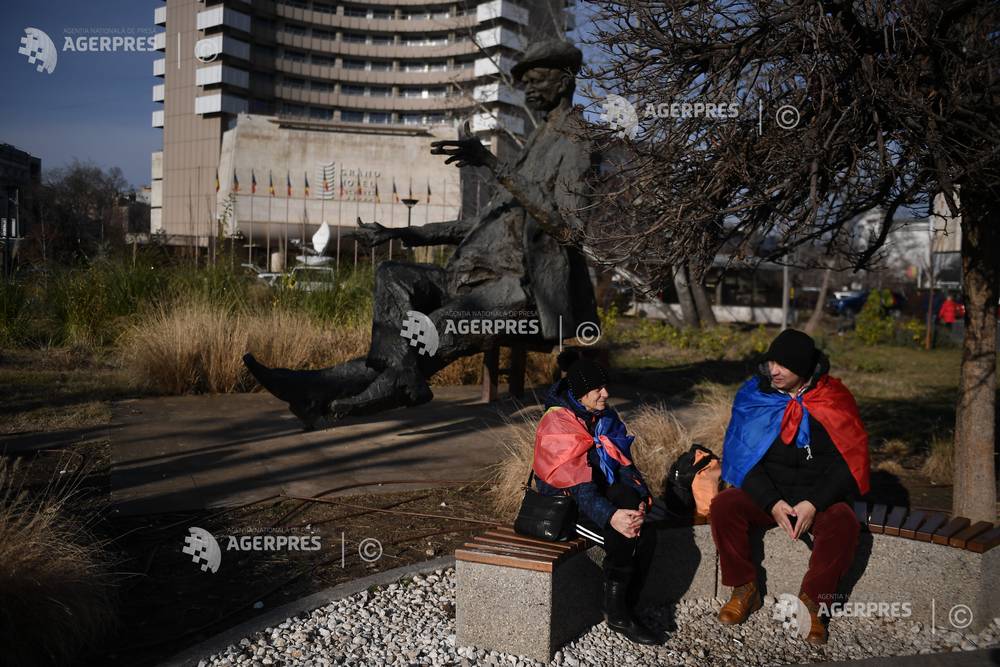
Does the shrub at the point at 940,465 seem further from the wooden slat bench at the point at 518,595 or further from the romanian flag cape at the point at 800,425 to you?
the wooden slat bench at the point at 518,595

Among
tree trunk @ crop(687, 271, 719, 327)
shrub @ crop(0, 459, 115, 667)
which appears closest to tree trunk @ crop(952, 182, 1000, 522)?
shrub @ crop(0, 459, 115, 667)

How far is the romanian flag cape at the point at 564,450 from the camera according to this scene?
3.24m

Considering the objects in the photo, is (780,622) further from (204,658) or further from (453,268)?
(453,268)

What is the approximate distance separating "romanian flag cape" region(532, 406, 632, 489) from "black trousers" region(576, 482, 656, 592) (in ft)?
0.44

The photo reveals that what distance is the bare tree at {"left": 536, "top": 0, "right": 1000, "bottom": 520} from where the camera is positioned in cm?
353

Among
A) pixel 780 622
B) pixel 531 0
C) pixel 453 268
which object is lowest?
pixel 780 622

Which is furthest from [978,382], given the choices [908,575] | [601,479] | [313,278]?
[313,278]

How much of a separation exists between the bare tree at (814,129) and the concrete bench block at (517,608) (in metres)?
1.68

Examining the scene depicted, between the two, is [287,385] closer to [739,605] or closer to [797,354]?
[739,605]

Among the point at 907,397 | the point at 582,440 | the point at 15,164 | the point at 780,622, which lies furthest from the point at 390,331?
the point at 15,164

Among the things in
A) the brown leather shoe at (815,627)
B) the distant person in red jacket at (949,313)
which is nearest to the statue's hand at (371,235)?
the brown leather shoe at (815,627)

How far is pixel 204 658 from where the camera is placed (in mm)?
2955

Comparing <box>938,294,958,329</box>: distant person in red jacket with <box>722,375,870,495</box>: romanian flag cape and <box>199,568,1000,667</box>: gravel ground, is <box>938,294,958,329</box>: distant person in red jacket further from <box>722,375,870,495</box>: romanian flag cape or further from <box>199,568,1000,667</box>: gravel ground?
<box>722,375,870,495</box>: romanian flag cape

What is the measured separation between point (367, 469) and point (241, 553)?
5.74 ft
